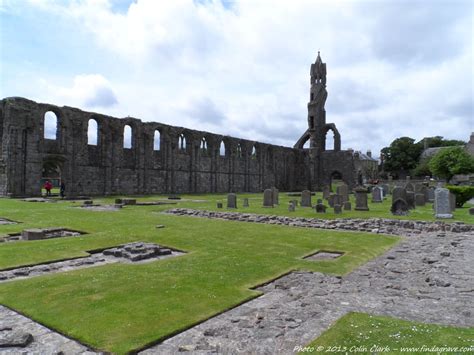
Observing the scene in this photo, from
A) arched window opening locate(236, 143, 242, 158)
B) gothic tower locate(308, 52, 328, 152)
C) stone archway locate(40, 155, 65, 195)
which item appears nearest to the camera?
stone archway locate(40, 155, 65, 195)

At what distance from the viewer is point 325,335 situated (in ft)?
13.0

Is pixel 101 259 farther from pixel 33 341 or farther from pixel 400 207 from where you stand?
pixel 400 207

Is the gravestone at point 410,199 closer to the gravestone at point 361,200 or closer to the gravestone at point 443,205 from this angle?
the gravestone at point 361,200

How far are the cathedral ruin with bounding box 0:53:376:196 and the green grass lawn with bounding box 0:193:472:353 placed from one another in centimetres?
1772

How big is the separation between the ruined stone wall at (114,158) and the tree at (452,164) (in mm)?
→ 30970

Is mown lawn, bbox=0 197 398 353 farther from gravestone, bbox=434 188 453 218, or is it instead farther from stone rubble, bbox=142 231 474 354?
gravestone, bbox=434 188 453 218

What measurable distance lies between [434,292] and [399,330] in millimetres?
1994

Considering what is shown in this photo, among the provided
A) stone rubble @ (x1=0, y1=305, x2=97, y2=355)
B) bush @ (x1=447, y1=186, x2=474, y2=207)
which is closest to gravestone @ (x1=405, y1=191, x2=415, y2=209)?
bush @ (x1=447, y1=186, x2=474, y2=207)

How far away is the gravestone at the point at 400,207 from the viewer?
55.2 ft

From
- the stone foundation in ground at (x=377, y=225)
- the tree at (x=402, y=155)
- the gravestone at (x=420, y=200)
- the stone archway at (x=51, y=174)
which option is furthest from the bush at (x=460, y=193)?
the tree at (x=402, y=155)

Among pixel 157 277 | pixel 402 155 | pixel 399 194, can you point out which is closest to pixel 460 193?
pixel 399 194

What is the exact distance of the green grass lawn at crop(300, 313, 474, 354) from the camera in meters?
3.63


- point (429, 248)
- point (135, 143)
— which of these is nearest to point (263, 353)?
point (429, 248)

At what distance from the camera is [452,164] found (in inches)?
2334
